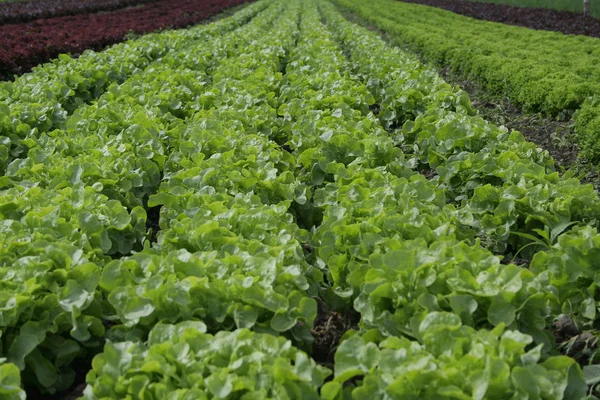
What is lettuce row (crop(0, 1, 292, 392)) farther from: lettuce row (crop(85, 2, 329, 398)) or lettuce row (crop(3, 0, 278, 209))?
lettuce row (crop(85, 2, 329, 398))

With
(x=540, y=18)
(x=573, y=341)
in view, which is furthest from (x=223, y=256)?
(x=540, y=18)

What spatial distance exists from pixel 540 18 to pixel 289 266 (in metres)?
22.0

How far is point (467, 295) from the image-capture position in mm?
2613

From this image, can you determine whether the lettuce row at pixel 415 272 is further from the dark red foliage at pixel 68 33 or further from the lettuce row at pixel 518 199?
the dark red foliage at pixel 68 33

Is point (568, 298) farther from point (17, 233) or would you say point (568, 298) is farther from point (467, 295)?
point (17, 233)

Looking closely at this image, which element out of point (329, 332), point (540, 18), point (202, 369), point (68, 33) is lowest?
point (329, 332)

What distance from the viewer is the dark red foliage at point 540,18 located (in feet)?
60.2

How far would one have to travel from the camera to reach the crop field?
7.47 feet

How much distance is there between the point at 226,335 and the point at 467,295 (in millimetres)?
1160

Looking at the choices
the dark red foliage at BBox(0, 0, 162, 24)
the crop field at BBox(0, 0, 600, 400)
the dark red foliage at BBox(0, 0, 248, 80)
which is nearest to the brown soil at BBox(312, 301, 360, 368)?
the crop field at BBox(0, 0, 600, 400)

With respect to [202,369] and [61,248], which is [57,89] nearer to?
[61,248]

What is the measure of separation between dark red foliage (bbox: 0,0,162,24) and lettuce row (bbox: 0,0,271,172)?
402 inches

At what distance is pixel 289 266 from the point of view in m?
2.92

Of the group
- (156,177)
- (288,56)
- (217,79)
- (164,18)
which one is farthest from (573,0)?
(156,177)
